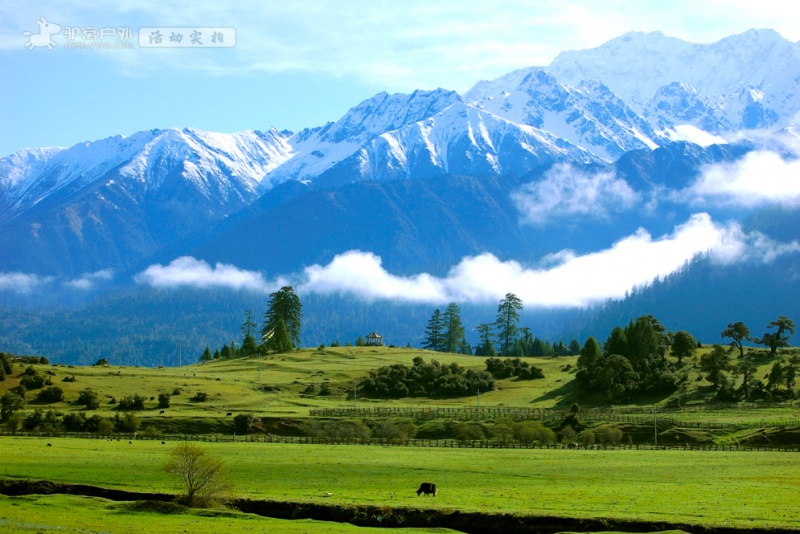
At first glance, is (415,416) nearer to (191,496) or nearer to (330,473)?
(330,473)

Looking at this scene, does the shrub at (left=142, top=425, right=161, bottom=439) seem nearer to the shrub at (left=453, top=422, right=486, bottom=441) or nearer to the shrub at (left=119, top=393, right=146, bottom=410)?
the shrub at (left=119, top=393, right=146, bottom=410)

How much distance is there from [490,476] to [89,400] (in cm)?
7624

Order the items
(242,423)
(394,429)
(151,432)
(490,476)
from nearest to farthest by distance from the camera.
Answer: (490,476), (151,432), (394,429), (242,423)

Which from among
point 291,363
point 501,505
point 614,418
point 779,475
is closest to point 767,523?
point 501,505

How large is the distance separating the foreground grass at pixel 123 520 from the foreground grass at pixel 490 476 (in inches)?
157

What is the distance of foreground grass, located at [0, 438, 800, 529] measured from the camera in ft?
199

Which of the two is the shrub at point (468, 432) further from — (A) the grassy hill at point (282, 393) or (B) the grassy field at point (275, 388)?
(B) the grassy field at point (275, 388)

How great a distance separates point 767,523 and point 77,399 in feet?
345

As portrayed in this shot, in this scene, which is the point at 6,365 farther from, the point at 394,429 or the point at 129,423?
the point at 394,429

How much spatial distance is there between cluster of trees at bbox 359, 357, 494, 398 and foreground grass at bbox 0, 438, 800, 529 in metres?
61.4

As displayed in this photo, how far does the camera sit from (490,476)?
76.4m

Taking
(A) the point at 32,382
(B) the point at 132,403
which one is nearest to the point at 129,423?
(B) the point at 132,403

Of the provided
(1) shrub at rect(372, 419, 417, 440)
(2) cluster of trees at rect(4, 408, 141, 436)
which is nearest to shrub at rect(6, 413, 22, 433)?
(2) cluster of trees at rect(4, 408, 141, 436)

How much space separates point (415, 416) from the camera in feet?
439
